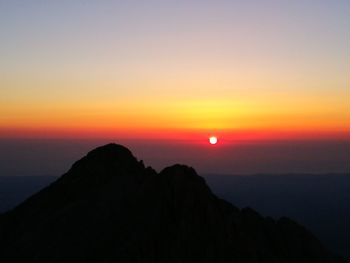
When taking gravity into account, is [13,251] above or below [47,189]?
below

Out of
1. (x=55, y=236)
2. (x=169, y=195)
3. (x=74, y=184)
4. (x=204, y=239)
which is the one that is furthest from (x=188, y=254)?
(x=74, y=184)

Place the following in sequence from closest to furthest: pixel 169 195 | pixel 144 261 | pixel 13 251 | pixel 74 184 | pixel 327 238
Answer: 1. pixel 144 261
2. pixel 169 195
3. pixel 13 251
4. pixel 74 184
5. pixel 327 238

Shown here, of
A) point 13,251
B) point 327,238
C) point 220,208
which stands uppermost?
point 220,208

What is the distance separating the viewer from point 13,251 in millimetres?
46938

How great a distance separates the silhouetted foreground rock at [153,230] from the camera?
4159 centimetres

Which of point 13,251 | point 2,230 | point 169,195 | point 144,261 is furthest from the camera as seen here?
point 2,230

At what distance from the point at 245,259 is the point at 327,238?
155m

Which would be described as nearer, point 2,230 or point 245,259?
point 245,259

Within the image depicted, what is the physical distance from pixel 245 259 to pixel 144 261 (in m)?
7.20

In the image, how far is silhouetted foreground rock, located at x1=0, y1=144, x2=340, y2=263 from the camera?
41.6 metres

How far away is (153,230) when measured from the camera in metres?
42.3

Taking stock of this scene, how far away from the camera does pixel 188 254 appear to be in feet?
135

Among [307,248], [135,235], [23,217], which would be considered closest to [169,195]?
[135,235]

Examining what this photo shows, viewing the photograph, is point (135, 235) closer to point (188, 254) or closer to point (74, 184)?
point (188, 254)
